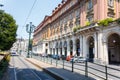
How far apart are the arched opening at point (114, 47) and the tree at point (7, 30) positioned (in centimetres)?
2311

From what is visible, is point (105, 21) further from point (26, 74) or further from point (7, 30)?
point (7, 30)

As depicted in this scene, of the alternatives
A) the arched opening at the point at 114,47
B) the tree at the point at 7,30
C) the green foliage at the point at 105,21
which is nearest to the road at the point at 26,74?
the green foliage at the point at 105,21

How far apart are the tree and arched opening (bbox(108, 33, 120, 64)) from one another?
2311 centimetres

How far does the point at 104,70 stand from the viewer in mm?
13242

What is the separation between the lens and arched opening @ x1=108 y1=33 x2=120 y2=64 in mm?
40381

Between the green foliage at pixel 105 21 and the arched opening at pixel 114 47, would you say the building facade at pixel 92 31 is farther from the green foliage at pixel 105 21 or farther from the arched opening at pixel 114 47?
the green foliage at pixel 105 21

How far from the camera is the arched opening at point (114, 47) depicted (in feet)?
132

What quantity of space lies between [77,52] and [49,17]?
34.7 metres

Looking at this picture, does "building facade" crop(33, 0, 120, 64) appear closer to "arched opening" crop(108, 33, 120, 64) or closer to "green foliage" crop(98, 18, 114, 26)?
"arched opening" crop(108, 33, 120, 64)

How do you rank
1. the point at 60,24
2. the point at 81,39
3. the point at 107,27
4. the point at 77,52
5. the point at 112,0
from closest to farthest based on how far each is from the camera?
the point at 107,27 < the point at 112,0 < the point at 81,39 < the point at 77,52 < the point at 60,24

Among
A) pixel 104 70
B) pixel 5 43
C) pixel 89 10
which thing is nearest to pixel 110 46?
pixel 89 10

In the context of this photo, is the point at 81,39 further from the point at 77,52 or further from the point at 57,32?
the point at 57,32

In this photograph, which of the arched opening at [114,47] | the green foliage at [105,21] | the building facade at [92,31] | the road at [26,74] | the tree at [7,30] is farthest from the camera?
the tree at [7,30]

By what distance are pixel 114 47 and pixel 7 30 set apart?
24910 millimetres
